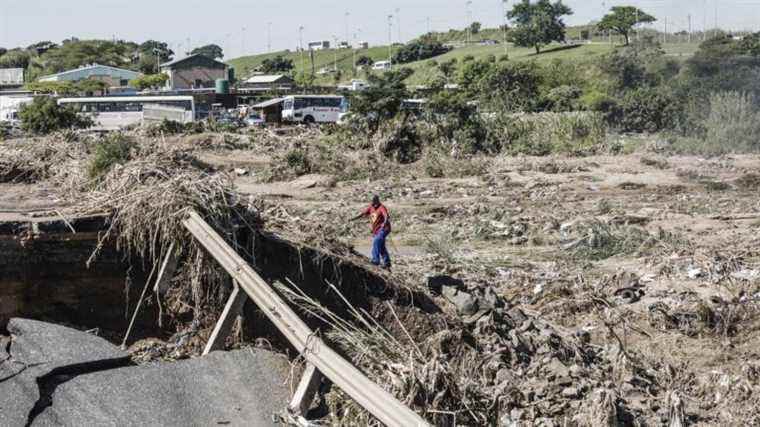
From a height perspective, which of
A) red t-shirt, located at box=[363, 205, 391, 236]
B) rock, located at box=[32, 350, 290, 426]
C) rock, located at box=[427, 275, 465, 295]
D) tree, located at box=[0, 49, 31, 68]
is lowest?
rock, located at box=[427, 275, 465, 295]

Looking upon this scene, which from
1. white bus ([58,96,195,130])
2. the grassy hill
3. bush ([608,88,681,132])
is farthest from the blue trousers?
the grassy hill

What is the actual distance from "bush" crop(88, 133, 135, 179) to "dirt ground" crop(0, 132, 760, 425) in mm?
535

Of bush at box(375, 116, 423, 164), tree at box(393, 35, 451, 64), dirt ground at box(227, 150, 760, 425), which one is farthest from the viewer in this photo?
tree at box(393, 35, 451, 64)

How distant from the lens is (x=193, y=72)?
8831cm

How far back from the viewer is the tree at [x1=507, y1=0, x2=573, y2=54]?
295ft

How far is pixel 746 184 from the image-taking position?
24.6 m

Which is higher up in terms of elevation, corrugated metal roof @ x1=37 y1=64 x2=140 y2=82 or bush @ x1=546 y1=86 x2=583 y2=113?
corrugated metal roof @ x1=37 y1=64 x2=140 y2=82

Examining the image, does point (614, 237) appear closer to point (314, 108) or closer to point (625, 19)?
point (314, 108)

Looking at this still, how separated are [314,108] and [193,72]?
41537 millimetres

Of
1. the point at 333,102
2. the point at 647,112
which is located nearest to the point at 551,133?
the point at 647,112

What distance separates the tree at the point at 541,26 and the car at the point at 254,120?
42.3 meters

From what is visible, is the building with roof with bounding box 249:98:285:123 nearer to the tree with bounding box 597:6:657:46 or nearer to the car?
the car

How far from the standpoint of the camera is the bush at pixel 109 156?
31.1ft

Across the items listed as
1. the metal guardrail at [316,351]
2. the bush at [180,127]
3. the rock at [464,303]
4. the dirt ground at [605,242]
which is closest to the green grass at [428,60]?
the bush at [180,127]
